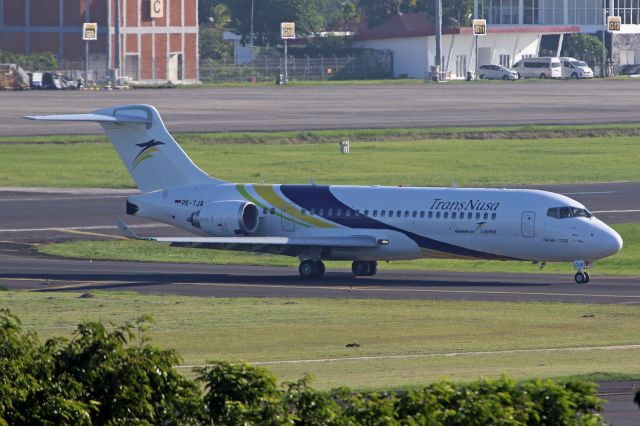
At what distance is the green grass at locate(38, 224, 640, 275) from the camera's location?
48938 millimetres

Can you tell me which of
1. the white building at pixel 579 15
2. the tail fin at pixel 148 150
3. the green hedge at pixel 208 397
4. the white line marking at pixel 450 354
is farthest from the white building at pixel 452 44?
the green hedge at pixel 208 397

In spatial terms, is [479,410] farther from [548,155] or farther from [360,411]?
[548,155]

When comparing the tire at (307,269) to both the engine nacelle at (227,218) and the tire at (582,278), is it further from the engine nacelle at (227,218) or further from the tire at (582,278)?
the tire at (582,278)

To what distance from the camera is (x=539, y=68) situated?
528 ft

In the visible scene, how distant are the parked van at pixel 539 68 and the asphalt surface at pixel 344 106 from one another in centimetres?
1565

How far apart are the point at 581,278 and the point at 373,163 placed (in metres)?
39.3

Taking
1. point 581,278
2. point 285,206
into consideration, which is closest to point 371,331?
point 581,278

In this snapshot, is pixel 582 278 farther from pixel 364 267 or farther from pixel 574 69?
pixel 574 69

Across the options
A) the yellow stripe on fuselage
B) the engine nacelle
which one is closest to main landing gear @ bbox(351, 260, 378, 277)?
the yellow stripe on fuselage

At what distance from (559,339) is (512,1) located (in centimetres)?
14940

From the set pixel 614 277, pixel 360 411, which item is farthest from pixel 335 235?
pixel 360 411

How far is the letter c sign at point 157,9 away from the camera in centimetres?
14988

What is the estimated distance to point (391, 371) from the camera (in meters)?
27.8

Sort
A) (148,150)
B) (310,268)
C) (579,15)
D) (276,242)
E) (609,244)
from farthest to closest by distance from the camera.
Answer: (579,15), (148,150), (310,268), (276,242), (609,244)
